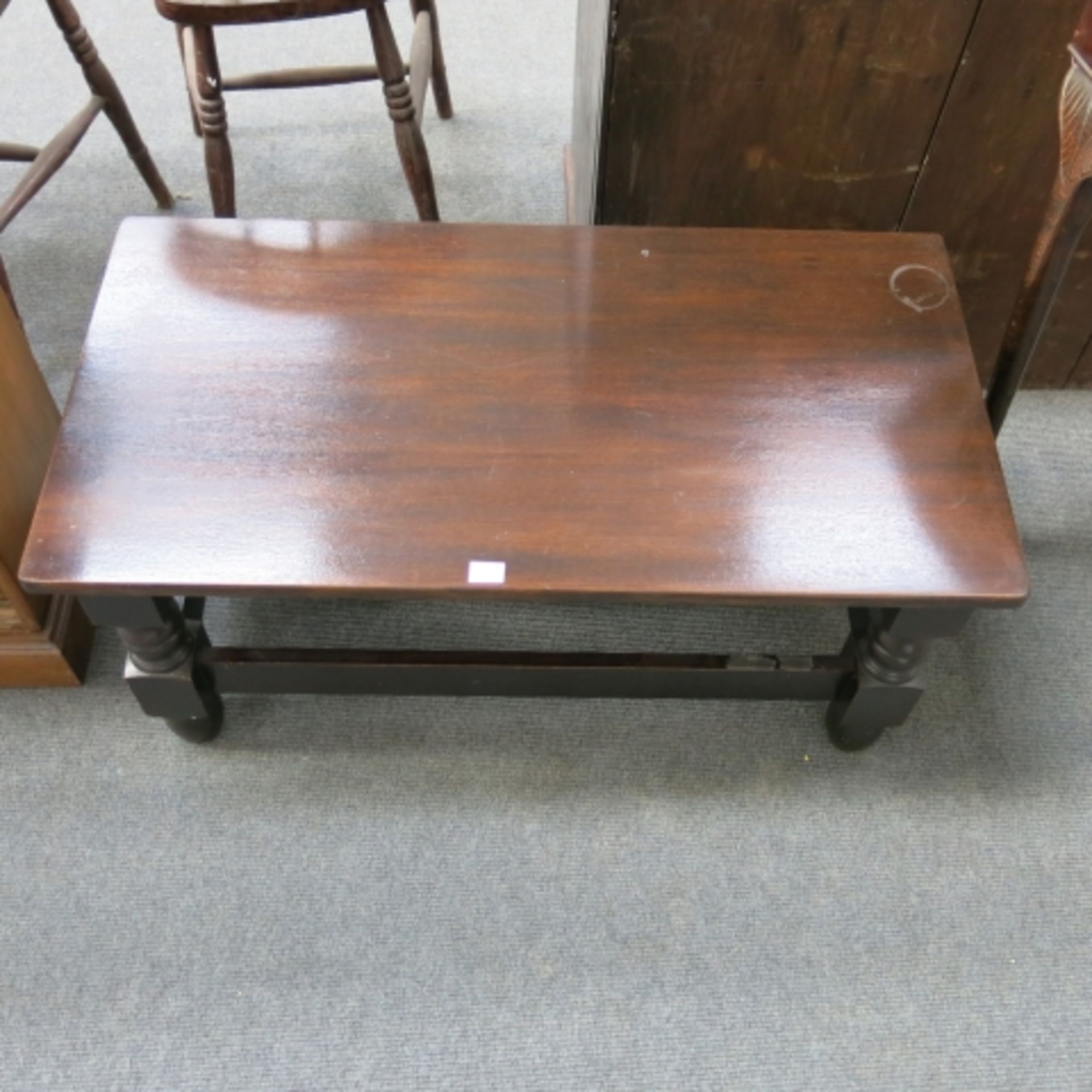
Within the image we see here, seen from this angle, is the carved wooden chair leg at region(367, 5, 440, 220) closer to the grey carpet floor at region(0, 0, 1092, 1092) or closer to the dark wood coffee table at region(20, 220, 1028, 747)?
the dark wood coffee table at region(20, 220, 1028, 747)

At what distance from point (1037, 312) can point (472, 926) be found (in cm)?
97

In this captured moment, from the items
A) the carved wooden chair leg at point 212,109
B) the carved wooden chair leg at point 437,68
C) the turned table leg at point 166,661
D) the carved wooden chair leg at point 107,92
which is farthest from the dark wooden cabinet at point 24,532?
the carved wooden chair leg at point 437,68

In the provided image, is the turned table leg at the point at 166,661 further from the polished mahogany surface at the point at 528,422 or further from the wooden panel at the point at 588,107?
the wooden panel at the point at 588,107

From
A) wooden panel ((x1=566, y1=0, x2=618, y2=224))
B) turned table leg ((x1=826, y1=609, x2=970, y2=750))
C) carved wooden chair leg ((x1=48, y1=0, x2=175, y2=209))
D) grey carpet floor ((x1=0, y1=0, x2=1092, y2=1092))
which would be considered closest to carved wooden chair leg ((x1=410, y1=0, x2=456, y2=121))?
wooden panel ((x1=566, y1=0, x2=618, y2=224))

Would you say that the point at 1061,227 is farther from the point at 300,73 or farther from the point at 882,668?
the point at 300,73

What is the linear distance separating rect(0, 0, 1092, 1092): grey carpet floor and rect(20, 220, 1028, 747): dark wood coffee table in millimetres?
124

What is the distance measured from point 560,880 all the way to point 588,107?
3.58 ft

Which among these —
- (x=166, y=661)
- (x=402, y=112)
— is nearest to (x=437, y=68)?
(x=402, y=112)

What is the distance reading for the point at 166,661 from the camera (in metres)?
1.21

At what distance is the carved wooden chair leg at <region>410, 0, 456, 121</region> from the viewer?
6.06 feet

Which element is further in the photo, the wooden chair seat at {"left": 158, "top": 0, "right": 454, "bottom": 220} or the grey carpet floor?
the wooden chair seat at {"left": 158, "top": 0, "right": 454, "bottom": 220}

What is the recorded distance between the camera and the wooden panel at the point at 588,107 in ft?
4.42

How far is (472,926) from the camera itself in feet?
4.08

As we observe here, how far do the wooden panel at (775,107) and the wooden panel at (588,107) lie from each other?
0.02m
